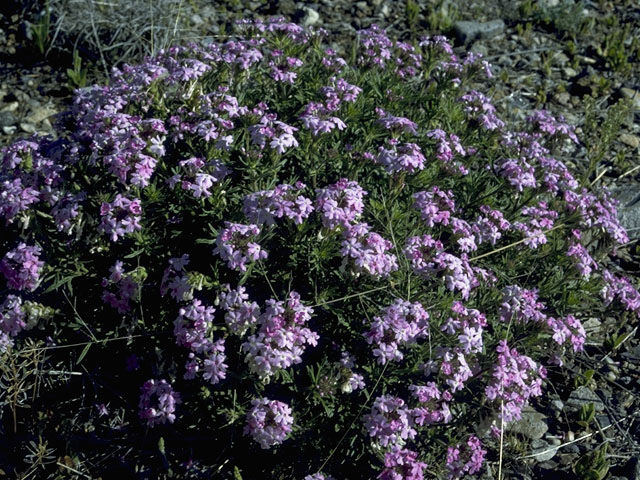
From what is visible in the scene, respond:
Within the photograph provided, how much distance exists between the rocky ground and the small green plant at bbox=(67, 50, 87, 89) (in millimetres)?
109

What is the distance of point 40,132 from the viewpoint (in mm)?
6336

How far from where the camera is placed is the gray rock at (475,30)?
7949 millimetres

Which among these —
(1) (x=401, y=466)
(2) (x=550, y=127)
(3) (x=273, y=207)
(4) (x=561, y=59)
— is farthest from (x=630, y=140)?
(1) (x=401, y=466)

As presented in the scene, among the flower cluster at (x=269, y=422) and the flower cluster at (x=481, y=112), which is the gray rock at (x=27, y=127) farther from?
the flower cluster at (x=269, y=422)

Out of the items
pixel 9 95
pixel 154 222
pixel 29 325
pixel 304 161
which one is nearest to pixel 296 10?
pixel 9 95

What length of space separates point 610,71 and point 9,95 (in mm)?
5942

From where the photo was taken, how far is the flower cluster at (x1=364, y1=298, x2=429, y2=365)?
3.73 metres

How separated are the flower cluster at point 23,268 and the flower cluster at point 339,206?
1525 millimetres

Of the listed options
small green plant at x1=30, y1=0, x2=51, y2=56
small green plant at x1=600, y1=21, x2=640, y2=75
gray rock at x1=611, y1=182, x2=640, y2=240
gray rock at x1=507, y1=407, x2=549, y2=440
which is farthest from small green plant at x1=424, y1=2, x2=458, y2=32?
gray rock at x1=507, y1=407, x2=549, y2=440

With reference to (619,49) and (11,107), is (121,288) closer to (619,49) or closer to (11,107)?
(11,107)

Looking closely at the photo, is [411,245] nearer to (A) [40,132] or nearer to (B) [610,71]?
(A) [40,132]

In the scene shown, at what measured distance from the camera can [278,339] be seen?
3.57 metres

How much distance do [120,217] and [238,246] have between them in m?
0.70

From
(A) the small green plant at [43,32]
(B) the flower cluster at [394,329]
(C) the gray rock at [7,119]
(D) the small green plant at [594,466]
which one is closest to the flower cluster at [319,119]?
(B) the flower cluster at [394,329]
